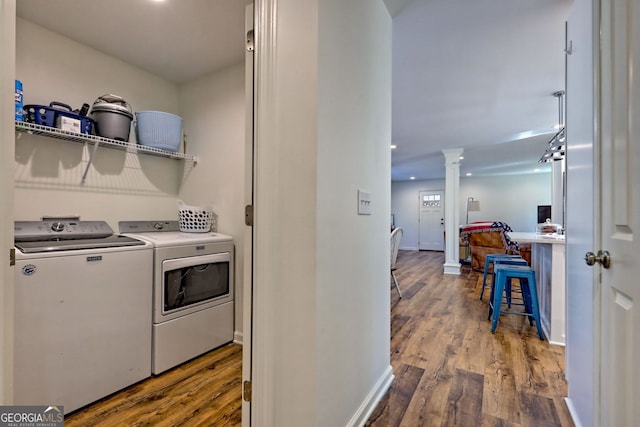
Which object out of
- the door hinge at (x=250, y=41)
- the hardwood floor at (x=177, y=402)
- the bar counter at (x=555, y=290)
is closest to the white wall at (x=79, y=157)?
the hardwood floor at (x=177, y=402)

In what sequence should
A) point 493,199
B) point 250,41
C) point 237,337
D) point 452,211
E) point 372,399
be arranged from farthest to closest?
point 493,199 → point 452,211 → point 237,337 → point 372,399 → point 250,41

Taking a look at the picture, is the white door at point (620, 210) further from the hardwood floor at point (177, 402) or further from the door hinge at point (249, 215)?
→ the hardwood floor at point (177, 402)

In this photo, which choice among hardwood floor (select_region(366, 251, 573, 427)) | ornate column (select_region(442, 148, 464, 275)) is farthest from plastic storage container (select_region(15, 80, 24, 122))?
ornate column (select_region(442, 148, 464, 275))

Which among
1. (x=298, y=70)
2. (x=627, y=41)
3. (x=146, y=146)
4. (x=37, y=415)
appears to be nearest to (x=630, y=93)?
(x=627, y=41)

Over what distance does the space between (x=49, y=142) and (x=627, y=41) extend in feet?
9.92

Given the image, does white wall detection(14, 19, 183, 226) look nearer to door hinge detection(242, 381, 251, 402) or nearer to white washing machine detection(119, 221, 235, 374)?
white washing machine detection(119, 221, 235, 374)

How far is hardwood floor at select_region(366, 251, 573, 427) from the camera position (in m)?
1.54

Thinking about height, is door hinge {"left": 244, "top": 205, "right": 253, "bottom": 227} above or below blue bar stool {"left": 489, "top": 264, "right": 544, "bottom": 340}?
above

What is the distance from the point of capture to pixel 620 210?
3.18ft

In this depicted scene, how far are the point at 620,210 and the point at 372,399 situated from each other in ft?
4.64

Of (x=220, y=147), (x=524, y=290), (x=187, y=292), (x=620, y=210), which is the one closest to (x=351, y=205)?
(x=620, y=210)

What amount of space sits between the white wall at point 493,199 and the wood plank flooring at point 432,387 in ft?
23.2

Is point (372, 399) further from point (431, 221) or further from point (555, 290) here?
point (431, 221)

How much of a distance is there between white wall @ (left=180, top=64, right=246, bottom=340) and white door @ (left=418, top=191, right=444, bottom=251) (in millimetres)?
8214
